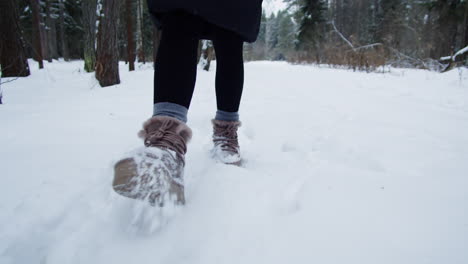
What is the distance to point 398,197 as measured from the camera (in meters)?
0.61

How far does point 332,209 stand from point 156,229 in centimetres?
38

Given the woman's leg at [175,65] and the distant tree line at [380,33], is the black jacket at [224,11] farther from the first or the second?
the distant tree line at [380,33]

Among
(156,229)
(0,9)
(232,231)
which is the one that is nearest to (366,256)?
(232,231)

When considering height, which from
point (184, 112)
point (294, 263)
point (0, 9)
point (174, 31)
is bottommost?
point (294, 263)

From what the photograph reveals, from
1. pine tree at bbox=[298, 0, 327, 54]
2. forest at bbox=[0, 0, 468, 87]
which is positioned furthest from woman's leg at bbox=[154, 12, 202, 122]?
pine tree at bbox=[298, 0, 327, 54]

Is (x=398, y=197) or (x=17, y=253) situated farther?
(x=398, y=197)

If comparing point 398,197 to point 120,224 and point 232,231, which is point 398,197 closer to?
point 232,231

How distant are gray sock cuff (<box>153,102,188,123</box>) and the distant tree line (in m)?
5.56

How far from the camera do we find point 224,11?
0.64 metres

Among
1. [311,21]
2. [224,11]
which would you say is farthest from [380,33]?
[224,11]

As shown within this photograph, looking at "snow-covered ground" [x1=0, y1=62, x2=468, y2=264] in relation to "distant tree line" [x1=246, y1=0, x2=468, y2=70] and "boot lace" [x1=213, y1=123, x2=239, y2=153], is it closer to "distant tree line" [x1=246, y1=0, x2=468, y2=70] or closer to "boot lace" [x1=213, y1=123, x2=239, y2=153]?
"boot lace" [x1=213, y1=123, x2=239, y2=153]

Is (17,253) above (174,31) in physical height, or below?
below

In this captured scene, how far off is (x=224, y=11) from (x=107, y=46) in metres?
3.00

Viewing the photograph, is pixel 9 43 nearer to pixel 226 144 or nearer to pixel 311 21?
pixel 226 144
